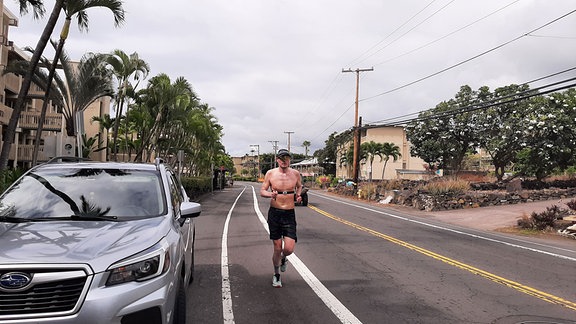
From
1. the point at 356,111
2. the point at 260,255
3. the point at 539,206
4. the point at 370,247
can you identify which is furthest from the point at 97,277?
the point at 356,111

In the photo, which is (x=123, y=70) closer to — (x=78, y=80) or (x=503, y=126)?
(x=78, y=80)

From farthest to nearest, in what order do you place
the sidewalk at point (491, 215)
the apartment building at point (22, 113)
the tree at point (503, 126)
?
the tree at point (503, 126), the apartment building at point (22, 113), the sidewalk at point (491, 215)

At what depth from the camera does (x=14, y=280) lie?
2.92 meters

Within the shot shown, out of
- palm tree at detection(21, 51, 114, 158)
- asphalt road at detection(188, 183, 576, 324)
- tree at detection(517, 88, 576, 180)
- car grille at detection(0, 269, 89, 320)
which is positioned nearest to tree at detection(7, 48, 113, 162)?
palm tree at detection(21, 51, 114, 158)

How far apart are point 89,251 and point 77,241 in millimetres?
213

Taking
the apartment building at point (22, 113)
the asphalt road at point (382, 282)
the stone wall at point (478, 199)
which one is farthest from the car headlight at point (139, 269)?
the apartment building at point (22, 113)

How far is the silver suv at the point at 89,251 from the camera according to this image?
9.65 feet

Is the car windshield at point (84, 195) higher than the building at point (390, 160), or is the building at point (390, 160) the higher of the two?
the building at point (390, 160)

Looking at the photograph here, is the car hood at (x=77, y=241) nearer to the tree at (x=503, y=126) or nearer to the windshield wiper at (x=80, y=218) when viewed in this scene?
the windshield wiper at (x=80, y=218)

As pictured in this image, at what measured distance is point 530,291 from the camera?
6598 mm

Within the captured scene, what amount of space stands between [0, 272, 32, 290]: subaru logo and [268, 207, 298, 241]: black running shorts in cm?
362

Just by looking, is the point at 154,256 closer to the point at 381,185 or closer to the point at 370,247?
the point at 370,247

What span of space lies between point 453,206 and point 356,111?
18.5 meters

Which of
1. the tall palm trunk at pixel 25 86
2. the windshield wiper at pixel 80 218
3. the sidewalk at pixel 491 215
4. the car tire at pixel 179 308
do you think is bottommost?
the sidewalk at pixel 491 215
